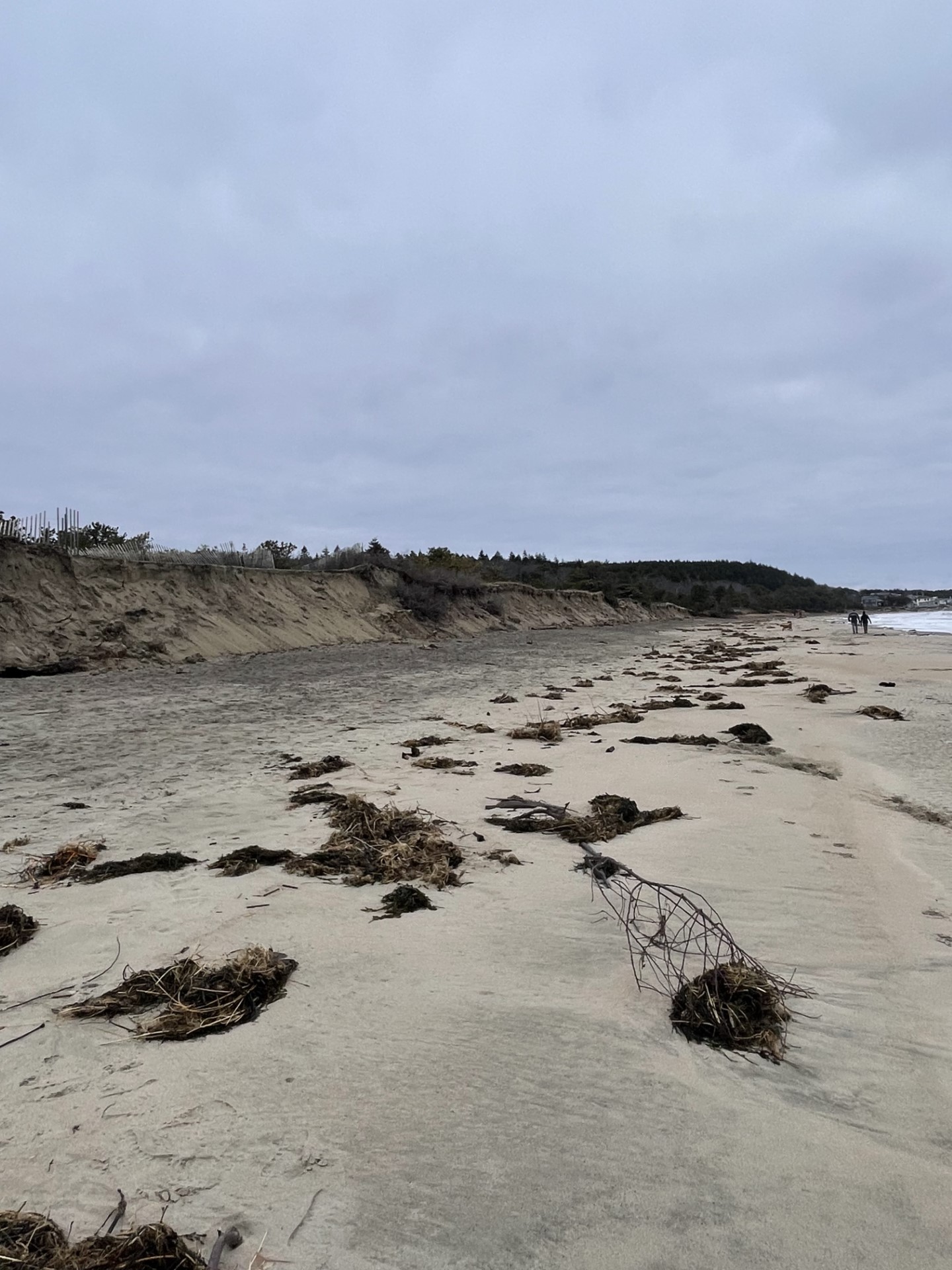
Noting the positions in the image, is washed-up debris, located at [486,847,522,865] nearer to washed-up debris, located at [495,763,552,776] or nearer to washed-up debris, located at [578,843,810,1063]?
washed-up debris, located at [578,843,810,1063]

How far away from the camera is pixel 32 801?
482 cm

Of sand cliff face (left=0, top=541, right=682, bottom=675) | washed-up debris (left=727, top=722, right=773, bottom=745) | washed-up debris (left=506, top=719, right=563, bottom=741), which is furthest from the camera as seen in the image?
sand cliff face (left=0, top=541, right=682, bottom=675)

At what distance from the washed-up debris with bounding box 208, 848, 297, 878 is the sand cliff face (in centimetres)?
1173

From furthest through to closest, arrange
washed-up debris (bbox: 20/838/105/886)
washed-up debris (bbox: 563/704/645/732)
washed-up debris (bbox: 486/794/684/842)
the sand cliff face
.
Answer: the sand cliff face < washed-up debris (bbox: 563/704/645/732) < washed-up debris (bbox: 486/794/684/842) < washed-up debris (bbox: 20/838/105/886)

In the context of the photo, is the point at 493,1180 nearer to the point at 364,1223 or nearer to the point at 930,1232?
the point at 364,1223

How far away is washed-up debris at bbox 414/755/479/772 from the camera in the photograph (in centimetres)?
597

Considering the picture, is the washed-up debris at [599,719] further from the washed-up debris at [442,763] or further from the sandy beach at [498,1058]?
the sandy beach at [498,1058]

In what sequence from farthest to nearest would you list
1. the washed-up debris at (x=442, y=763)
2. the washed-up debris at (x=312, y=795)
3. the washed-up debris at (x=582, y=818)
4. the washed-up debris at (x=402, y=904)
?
the washed-up debris at (x=442, y=763), the washed-up debris at (x=312, y=795), the washed-up debris at (x=582, y=818), the washed-up debris at (x=402, y=904)

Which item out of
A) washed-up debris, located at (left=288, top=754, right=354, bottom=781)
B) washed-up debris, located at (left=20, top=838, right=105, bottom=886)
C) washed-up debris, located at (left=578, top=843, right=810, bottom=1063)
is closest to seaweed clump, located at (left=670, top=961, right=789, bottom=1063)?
washed-up debris, located at (left=578, top=843, right=810, bottom=1063)

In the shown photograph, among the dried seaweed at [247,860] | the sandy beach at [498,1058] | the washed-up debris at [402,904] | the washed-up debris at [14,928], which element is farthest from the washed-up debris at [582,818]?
the washed-up debris at [14,928]

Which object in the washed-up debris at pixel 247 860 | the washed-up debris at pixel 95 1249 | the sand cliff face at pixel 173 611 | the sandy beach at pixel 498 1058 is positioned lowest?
the sandy beach at pixel 498 1058

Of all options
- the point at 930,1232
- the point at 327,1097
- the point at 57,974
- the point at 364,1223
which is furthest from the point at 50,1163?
the point at 930,1232

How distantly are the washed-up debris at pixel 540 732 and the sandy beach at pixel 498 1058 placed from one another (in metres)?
2.10

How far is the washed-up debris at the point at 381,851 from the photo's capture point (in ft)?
11.4
